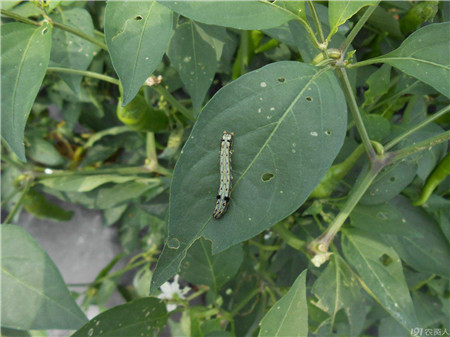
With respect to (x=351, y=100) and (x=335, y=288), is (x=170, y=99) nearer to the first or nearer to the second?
(x=351, y=100)

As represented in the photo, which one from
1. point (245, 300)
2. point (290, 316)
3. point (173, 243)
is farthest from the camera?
point (245, 300)

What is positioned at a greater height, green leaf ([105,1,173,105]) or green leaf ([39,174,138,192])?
green leaf ([105,1,173,105])

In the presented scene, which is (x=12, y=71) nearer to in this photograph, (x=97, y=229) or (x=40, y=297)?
(x=40, y=297)

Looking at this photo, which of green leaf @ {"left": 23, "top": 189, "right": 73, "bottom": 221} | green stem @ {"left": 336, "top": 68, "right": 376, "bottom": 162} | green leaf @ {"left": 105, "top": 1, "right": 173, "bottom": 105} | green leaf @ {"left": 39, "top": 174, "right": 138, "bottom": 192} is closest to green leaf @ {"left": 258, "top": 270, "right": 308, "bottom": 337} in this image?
green stem @ {"left": 336, "top": 68, "right": 376, "bottom": 162}

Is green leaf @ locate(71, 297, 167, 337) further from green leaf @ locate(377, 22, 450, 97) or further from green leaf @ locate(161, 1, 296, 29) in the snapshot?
green leaf @ locate(377, 22, 450, 97)

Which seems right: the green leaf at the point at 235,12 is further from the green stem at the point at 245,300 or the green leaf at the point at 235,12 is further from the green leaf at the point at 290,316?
the green stem at the point at 245,300

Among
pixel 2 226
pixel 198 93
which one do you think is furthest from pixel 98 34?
pixel 2 226

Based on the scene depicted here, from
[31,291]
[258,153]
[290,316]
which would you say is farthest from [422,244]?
[31,291]
